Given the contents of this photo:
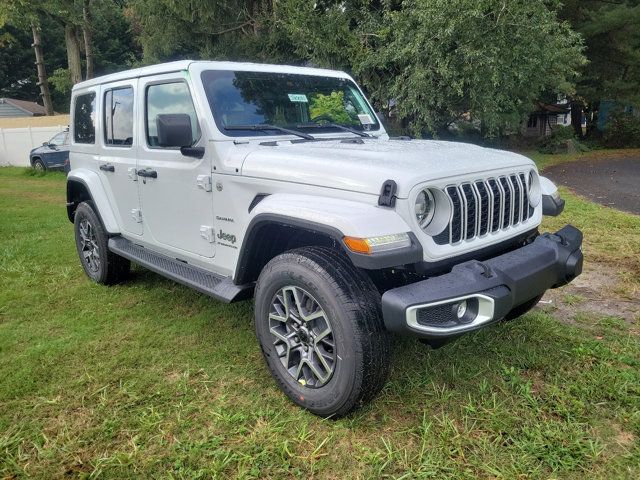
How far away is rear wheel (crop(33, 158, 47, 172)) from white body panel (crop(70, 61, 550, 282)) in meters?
14.2

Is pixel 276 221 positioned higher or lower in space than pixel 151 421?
higher

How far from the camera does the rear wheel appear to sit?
1697 centimetres

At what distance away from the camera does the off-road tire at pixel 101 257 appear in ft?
15.7

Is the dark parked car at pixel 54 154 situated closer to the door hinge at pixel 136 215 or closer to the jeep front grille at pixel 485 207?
the door hinge at pixel 136 215

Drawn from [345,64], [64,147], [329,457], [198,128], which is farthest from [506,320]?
[64,147]

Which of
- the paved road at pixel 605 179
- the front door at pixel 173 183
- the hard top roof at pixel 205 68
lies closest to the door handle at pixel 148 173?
the front door at pixel 173 183

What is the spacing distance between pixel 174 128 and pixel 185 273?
109cm

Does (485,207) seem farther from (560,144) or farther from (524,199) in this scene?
(560,144)

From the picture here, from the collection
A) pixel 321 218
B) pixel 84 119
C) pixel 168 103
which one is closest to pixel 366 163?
pixel 321 218

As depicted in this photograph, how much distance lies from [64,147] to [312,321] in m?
16.5

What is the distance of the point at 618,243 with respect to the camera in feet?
20.2

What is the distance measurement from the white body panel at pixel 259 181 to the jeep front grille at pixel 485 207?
0.05m

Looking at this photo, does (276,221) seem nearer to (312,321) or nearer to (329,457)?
(312,321)

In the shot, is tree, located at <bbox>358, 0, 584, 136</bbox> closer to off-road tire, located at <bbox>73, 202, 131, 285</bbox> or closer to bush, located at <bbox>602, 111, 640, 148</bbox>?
off-road tire, located at <bbox>73, 202, 131, 285</bbox>
